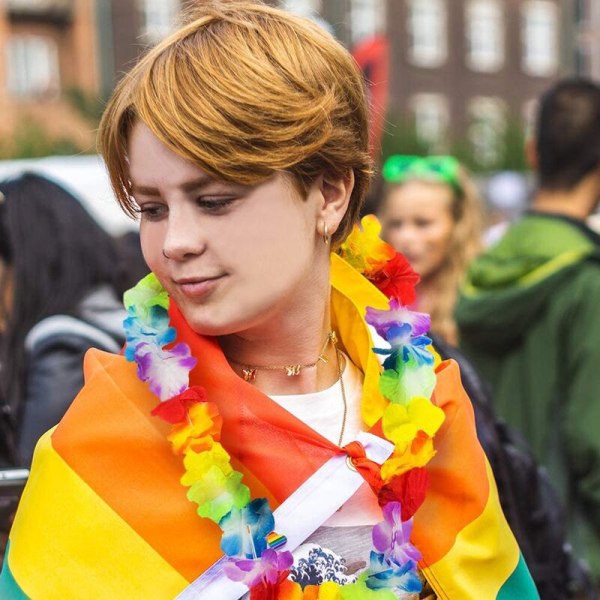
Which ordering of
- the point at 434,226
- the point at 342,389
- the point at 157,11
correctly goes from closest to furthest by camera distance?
the point at 342,389, the point at 434,226, the point at 157,11

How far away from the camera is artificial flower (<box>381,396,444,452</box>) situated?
6.18ft

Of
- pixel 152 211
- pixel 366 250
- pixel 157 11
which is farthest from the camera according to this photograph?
pixel 157 11

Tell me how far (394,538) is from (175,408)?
41 cm

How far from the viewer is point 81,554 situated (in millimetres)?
1696

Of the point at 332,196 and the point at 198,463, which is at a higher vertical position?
the point at 332,196

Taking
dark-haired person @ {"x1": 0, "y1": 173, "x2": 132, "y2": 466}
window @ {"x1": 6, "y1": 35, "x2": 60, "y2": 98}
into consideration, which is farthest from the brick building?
dark-haired person @ {"x1": 0, "y1": 173, "x2": 132, "y2": 466}

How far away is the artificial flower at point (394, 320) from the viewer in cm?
201

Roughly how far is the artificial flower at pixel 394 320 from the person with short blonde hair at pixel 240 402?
0.10 m

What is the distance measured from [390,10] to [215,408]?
33.9 metres

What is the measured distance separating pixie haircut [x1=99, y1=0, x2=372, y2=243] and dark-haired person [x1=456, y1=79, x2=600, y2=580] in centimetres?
187

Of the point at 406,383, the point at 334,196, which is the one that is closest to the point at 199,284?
the point at 334,196

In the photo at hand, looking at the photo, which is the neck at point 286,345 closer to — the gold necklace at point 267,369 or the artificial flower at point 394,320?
the gold necklace at point 267,369

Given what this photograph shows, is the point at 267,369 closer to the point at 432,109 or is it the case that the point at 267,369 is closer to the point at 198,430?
the point at 198,430

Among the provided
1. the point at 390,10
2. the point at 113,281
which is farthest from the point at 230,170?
the point at 390,10
